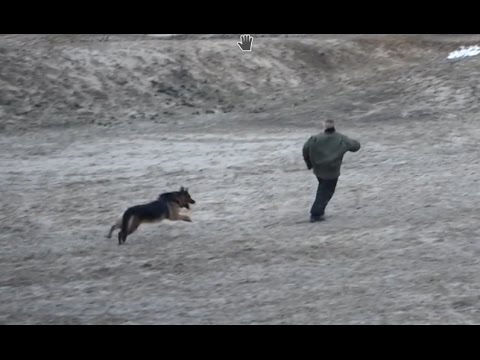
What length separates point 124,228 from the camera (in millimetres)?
11602

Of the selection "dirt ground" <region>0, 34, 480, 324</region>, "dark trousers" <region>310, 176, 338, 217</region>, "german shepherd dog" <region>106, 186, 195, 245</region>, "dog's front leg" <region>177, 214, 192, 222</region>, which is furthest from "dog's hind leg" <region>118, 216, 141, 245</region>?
"dark trousers" <region>310, 176, 338, 217</region>

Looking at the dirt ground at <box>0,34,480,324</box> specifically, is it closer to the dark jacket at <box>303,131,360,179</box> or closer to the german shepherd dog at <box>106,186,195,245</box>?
the german shepherd dog at <box>106,186,195,245</box>

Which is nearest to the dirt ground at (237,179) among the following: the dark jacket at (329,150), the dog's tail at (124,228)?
the dog's tail at (124,228)

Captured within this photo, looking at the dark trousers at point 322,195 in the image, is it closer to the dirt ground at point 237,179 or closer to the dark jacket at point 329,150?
the dark jacket at point 329,150

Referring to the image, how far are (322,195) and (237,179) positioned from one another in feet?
10.8

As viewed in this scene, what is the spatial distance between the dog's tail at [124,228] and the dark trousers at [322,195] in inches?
109

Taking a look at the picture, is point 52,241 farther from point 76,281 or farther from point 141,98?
point 141,98

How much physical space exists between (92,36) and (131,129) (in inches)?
320

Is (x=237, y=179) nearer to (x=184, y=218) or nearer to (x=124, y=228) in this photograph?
(x=184, y=218)

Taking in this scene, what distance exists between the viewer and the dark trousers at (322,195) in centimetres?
1262

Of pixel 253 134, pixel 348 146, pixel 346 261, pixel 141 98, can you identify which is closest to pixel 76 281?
pixel 346 261

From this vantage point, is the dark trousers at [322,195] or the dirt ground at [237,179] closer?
the dirt ground at [237,179]

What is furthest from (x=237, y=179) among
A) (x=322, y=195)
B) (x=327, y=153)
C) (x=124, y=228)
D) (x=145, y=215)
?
(x=124, y=228)

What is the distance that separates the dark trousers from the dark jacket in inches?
4.0
